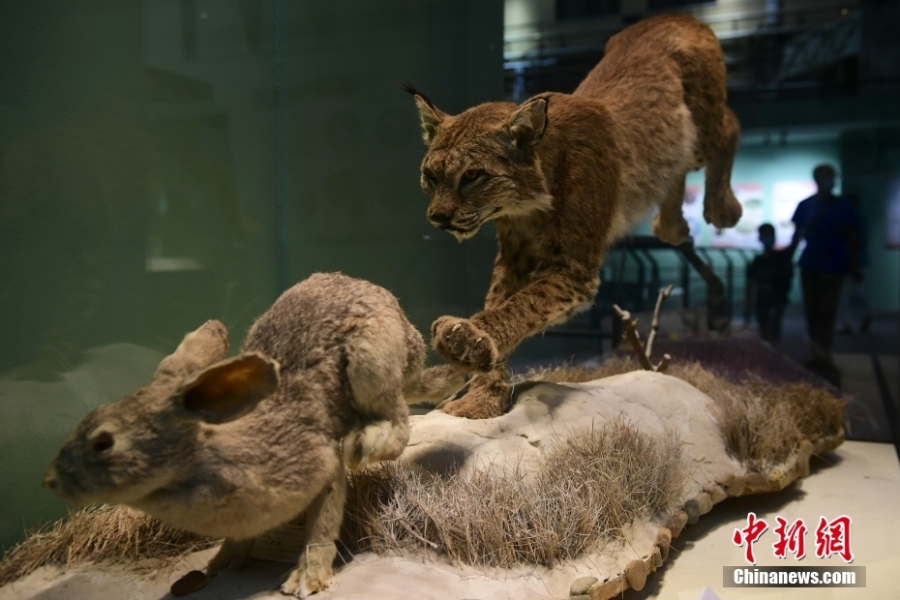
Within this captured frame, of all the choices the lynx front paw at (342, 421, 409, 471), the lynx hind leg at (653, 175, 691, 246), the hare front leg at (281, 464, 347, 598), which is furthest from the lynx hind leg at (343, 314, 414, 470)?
the lynx hind leg at (653, 175, 691, 246)

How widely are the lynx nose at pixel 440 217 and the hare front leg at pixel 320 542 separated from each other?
1028 mm

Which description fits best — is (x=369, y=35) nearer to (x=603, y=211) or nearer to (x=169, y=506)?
(x=603, y=211)

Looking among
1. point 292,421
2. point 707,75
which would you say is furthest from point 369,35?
point 292,421

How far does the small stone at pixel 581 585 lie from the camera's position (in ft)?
7.52

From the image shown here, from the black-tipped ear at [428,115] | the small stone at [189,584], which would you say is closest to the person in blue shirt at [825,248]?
the black-tipped ear at [428,115]

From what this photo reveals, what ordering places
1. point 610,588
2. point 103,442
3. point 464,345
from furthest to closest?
point 464,345, point 610,588, point 103,442

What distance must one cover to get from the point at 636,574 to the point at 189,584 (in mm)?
1434

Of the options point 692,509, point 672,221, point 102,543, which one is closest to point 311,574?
point 102,543

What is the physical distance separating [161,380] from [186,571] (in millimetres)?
689

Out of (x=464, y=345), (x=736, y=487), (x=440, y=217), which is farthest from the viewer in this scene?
(x=736, y=487)

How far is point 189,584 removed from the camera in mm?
2193

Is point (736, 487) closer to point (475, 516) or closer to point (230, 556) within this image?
point (475, 516)

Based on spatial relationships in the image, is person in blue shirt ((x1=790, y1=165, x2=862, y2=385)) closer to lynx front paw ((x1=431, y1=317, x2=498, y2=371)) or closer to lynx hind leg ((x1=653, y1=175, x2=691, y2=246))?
lynx hind leg ((x1=653, y1=175, x2=691, y2=246))

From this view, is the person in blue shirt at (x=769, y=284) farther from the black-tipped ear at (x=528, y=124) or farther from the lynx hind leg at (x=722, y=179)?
the black-tipped ear at (x=528, y=124)
